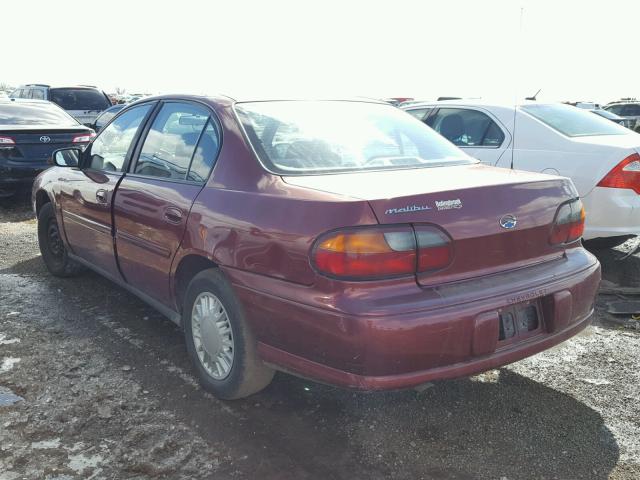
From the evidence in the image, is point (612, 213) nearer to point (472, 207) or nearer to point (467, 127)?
point (467, 127)

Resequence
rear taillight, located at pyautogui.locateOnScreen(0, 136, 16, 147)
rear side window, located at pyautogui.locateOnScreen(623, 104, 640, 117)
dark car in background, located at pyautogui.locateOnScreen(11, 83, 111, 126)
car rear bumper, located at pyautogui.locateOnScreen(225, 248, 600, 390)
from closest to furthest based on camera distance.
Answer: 1. car rear bumper, located at pyautogui.locateOnScreen(225, 248, 600, 390)
2. rear taillight, located at pyautogui.locateOnScreen(0, 136, 16, 147)
3. dark car in background, located at pyautogui.locateOnScreen(11, 83, 111, 126)
4. rear side window, located at pyautogui.locateOnScreen(623, 104, 640, 117)

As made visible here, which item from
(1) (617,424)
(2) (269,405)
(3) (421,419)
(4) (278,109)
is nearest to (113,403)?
(2) (269,405)

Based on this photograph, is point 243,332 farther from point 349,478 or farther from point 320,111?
point 320,111

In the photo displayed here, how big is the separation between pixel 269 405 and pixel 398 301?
1127 mm

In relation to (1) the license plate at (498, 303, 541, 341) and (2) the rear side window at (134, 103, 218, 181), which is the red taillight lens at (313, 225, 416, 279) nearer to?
(1) the license plate at (498, 303, 541, 341)

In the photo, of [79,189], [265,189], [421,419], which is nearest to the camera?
[265,189]

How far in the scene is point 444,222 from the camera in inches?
99.5

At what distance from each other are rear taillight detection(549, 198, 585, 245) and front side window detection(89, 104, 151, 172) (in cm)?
259

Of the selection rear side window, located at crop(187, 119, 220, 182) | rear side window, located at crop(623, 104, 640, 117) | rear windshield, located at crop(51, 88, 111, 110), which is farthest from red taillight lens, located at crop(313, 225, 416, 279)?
rear side window, located at crop(623, 104, 640, 117)

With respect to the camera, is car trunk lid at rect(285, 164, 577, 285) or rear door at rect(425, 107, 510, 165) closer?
car trunk lid at rect(285, 164, 577, 285)

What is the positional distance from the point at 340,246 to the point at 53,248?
3.83m

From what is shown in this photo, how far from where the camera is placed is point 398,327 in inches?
93.4

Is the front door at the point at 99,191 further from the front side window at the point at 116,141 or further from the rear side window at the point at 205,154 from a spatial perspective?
the rear side window at the point at 205,154

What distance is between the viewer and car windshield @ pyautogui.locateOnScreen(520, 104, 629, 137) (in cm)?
566
